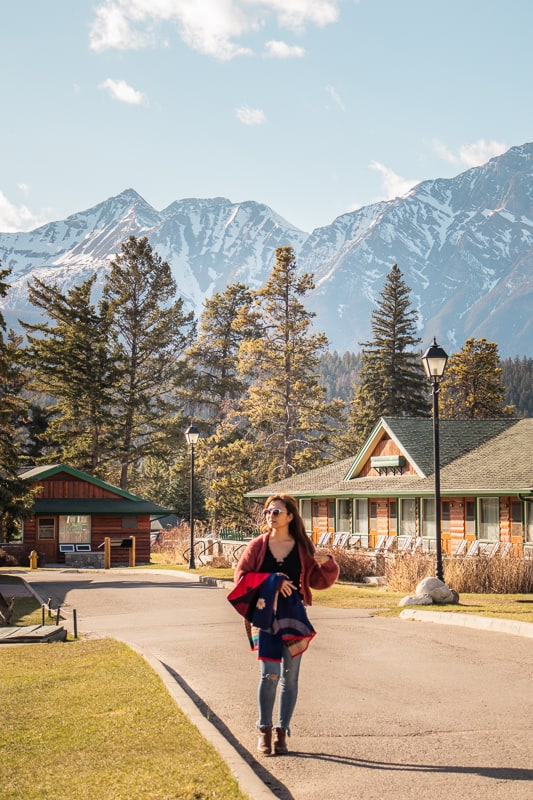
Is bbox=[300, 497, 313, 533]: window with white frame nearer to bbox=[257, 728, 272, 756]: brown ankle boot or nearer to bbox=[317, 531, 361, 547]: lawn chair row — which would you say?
bbox=[317, 531, 361, 547]: lawn chair row

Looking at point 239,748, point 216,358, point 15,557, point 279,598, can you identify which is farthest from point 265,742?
point 216,358

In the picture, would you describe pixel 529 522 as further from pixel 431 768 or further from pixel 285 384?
pixel 285 384

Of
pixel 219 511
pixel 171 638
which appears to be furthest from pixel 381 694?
pixel 219 511

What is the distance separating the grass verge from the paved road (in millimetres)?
420

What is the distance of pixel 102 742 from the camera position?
7.39 m

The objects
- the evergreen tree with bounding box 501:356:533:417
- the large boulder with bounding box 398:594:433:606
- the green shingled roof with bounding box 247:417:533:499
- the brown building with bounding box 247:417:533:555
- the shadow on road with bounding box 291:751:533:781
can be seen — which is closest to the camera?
the shadow on road with bounding box 291:751:533:781

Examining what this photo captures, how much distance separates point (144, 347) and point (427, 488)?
3585cm

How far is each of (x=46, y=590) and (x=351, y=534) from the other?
16.6 m

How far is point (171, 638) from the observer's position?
1489 centimetres

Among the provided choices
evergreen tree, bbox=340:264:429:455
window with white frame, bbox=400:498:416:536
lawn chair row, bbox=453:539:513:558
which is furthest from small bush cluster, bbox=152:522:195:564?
evergreen tree, bbox=340:264:429:455

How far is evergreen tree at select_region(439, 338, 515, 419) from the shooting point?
60.5 meters

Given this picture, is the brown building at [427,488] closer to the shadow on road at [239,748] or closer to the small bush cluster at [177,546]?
the small bush cluster at [177,546]

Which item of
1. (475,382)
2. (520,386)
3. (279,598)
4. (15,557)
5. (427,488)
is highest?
(520,386)

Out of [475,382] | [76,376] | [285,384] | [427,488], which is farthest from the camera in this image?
[475,382]
